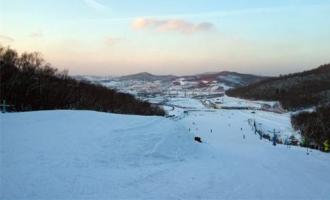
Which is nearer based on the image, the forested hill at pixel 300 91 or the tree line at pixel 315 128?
the tree line at pixel 315 128

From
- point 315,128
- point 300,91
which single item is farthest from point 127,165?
point 300,91

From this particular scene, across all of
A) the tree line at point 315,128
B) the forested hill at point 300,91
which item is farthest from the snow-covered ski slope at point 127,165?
the forested hill at point 300,91

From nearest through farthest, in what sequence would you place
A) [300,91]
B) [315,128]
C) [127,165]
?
[127,165], [315,128], [300,91]

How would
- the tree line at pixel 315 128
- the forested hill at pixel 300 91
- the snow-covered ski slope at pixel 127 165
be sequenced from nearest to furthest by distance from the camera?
the snow-covered ski slope at pixel 127 165, the tree line at pixel 315 128, the forested hill at pixel 300 91

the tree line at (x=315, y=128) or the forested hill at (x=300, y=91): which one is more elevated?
the forested hill at (x=300, y=91)

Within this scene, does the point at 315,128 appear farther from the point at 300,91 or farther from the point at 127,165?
the point at 300,91

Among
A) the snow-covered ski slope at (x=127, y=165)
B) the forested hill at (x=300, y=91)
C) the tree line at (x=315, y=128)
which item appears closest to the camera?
the snow-covered ski slope at (x=127, y=165)

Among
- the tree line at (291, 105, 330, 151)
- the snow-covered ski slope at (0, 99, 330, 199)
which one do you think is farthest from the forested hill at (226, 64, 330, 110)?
Answer: the snow-covered ski slope at (0, 99, 330, 199)

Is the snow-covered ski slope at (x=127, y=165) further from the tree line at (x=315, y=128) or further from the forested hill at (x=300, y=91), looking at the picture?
the forested hill at (x=300, y=91)

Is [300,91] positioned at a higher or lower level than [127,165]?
higher
